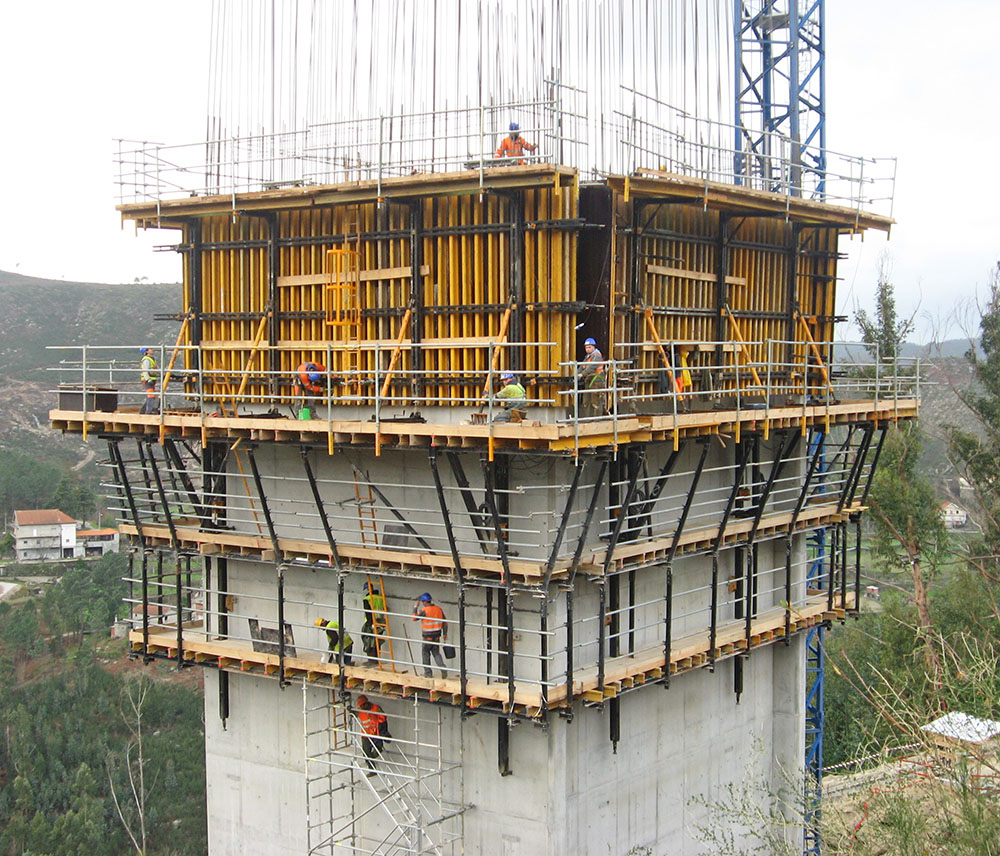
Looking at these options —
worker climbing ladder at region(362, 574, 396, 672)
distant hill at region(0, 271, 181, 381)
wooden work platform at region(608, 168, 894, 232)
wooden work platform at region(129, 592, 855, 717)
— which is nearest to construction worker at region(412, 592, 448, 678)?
wooden work platform at region(129, 592, 855, 717)

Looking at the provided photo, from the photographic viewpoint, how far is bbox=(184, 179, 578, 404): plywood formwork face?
70.1 ft

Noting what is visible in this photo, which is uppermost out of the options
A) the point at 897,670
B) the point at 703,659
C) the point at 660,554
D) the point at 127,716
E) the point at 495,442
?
the point at 495,442

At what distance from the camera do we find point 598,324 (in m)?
22.4

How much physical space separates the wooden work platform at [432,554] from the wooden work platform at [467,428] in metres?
2.08

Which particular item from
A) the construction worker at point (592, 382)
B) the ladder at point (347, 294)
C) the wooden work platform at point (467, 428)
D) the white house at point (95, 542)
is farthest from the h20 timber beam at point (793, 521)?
the white house at point (95, 542)

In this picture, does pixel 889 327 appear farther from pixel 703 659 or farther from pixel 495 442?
pixel 495 442

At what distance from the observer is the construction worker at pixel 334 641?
2255 centimetres

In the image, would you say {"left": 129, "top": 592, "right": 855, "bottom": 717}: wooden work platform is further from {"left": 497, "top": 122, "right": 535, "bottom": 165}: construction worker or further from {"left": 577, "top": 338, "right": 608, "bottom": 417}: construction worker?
{"left": 497, "top": 122, "right": 535, "bottom": 165}: construction worker

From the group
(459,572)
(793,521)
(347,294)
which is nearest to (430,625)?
(459,572)

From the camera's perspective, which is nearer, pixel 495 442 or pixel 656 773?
pixel 495 442

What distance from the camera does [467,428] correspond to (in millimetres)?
19156

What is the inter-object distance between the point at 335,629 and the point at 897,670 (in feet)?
111

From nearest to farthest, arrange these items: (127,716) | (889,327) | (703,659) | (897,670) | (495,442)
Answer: (495,442), (703,659), (897,670), (889,327), (127,716)

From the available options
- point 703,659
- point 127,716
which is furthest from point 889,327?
point 127,716
